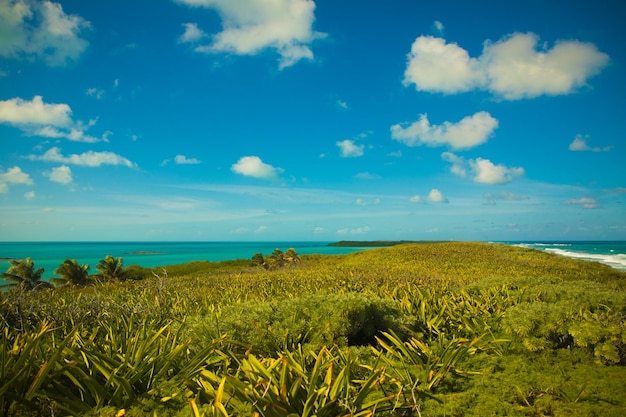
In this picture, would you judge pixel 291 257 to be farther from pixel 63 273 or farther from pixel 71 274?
pixel 63 273

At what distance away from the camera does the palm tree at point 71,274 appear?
19.1 m

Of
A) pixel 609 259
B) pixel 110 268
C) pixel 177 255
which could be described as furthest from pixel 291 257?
pixel 177 255

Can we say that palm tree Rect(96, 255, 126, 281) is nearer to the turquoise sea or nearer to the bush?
the turquoise sea

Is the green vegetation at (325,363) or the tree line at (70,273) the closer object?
the green vegetation at (325,363)

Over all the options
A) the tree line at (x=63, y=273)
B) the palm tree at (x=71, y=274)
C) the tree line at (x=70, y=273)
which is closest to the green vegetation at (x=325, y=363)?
the tree line at (x=70, y=273)

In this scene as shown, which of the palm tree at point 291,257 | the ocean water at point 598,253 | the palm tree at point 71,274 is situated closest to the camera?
the palm tree at point 71,274

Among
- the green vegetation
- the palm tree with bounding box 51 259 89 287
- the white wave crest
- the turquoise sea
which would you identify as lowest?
the turquoise sea

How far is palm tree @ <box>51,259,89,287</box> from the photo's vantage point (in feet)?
62.8

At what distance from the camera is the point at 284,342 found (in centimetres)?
397

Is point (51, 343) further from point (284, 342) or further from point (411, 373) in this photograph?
point (411, 373)

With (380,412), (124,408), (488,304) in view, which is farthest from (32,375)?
(488,304)

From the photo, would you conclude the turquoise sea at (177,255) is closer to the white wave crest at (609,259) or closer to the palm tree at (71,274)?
the white wave crest at (609,259)

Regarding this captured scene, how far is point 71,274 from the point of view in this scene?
1945cm

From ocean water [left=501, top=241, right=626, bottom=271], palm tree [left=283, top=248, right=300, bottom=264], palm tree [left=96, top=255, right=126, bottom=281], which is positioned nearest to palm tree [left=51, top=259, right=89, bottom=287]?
palm tree [left=96, top=255, right=126, bottom=281]
